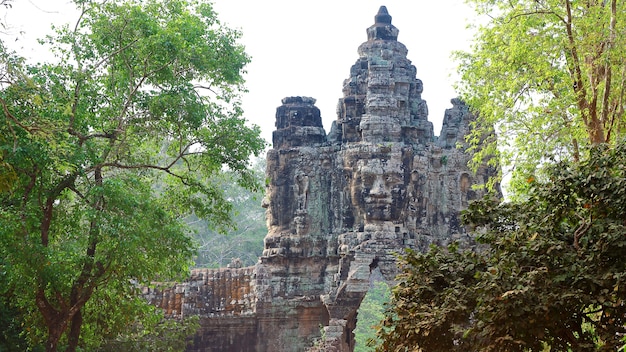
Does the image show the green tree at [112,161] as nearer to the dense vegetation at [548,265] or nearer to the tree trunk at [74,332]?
the tree trunk at [74,332]

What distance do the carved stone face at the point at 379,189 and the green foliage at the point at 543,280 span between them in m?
10.0

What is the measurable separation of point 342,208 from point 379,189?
4.74 feet

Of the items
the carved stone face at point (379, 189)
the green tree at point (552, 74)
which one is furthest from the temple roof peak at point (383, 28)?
the green tree at point (552, 74)

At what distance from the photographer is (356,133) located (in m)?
20.4

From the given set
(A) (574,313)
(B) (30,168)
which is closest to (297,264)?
(B) (30,168)

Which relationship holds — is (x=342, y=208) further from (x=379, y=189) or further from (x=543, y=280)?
(x=543, y=280)

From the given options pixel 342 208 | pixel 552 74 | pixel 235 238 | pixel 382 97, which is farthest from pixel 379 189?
pixel 235 238

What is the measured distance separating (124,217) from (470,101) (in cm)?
599

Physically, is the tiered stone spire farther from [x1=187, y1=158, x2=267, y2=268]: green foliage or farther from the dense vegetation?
[x1=187, y1=158, x2=267, y2=268]: green foliage

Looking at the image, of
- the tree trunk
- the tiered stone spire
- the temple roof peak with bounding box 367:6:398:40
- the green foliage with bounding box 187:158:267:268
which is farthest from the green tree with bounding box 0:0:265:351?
the green foliage with bounding box 187:158:267:268

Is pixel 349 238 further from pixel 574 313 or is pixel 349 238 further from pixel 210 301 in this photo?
pixel 574 313

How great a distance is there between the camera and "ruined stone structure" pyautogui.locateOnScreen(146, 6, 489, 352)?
61.5 feet

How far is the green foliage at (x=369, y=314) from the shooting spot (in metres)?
30.2

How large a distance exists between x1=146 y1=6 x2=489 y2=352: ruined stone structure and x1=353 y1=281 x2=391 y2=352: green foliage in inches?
403
